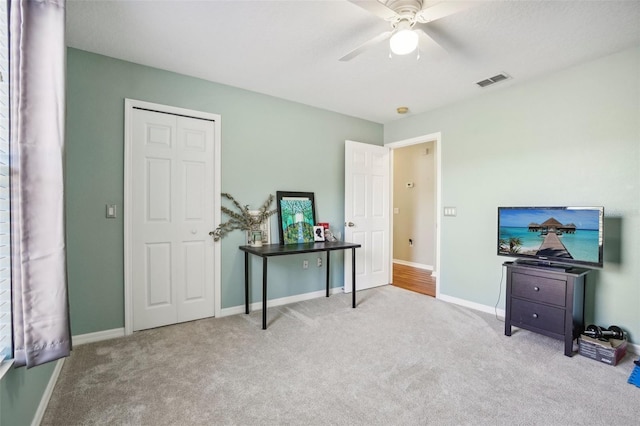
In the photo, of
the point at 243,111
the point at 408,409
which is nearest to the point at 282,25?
the point at 243,111

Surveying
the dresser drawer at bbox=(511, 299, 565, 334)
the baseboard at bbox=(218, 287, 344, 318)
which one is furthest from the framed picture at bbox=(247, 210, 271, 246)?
the dresser drawer at bbox=(511, 299, 565, 334)

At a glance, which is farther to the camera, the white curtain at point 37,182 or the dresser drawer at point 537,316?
the dresser drawer at point 537,316

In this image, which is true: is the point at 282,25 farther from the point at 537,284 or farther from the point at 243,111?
the point at 537,284

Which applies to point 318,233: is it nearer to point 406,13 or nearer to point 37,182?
point 406,13

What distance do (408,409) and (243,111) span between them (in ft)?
10.4

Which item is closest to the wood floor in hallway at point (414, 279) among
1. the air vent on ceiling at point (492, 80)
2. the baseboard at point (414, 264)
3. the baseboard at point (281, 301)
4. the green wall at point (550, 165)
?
the baseboard at point (414, 264)

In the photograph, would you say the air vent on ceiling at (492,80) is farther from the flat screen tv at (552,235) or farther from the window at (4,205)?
the window at (4,205)

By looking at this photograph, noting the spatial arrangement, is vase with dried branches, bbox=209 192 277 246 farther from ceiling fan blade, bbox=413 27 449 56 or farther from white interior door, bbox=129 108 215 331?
ceiling fan blade, bbox=413 27 449 56

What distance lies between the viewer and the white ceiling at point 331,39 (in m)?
2.03

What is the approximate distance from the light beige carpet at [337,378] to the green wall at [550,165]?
2.10ft

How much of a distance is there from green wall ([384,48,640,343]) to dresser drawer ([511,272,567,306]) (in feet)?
1.60

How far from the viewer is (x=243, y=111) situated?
11.2 ft

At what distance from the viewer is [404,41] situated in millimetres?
1857

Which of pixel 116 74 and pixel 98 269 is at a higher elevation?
pixel 116 74
